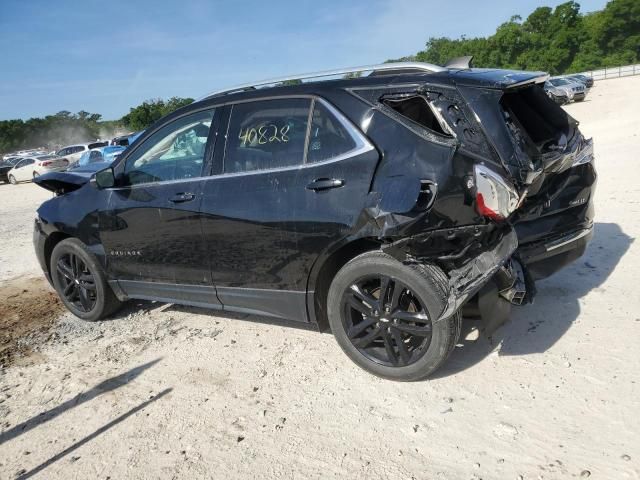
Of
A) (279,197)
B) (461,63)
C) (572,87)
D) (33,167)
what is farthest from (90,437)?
→ (572,87)

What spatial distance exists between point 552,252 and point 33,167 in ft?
96.7

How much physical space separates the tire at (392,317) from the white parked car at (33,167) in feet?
90.6

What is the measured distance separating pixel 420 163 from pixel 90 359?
9.92 ft

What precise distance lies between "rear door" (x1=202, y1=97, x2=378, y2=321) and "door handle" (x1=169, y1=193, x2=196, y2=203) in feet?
0.48

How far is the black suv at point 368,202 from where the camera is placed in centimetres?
297

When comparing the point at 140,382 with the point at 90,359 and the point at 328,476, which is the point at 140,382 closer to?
the point at 90,359

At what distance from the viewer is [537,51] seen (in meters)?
75.4

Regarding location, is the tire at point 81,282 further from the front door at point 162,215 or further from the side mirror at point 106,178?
the side mirror at point 106,178

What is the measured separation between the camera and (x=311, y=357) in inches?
148

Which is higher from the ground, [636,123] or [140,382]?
[140,382]

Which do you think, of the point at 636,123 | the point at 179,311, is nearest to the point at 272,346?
the point at 179,311

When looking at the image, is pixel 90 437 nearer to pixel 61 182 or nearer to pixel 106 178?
pixel 106 178

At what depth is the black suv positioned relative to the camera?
2.97 meters

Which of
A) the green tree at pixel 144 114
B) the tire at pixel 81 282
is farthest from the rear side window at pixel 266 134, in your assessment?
the green tree at pixel 144 114
